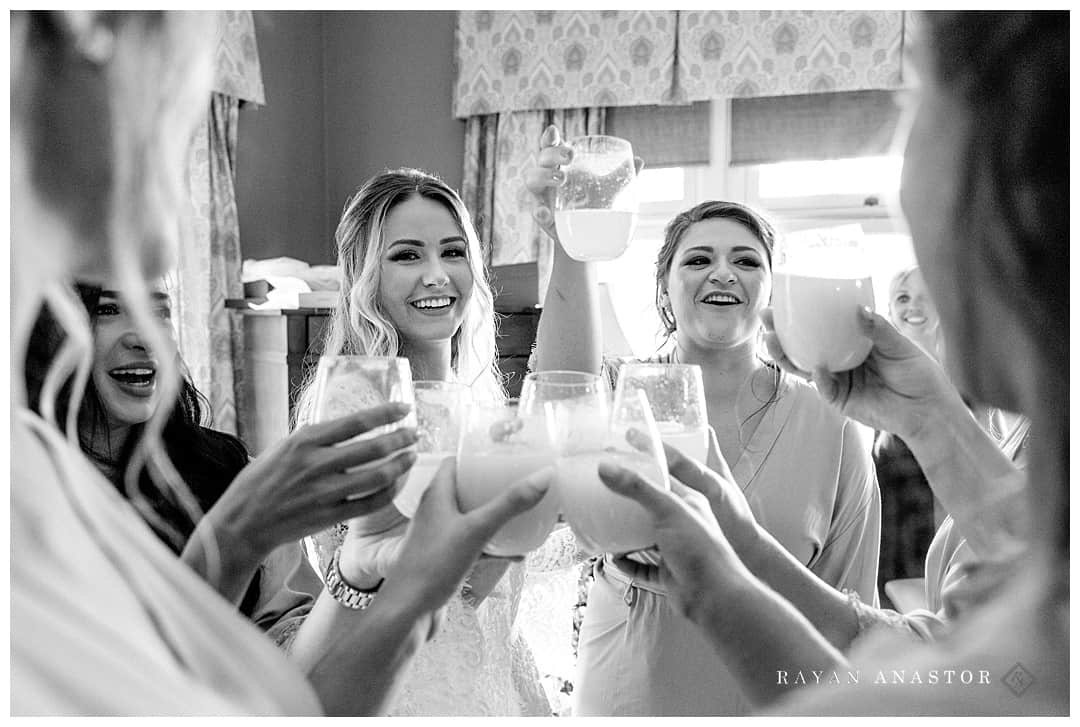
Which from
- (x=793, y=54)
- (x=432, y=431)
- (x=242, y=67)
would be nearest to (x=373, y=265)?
(x=432, y=431)

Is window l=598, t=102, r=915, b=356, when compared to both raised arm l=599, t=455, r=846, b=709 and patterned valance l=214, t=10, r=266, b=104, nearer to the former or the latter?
patterned valance l=214, t=10, r=266, b=104

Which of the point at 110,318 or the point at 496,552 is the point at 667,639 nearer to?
the point at 496,552

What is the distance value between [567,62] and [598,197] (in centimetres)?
322

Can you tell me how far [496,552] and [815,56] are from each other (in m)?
3.49

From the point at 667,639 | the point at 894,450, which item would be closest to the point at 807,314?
the point at 667,639

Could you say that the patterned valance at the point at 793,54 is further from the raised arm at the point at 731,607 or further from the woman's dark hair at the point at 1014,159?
the raised arm at the point at 731,607

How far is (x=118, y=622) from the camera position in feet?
2.02

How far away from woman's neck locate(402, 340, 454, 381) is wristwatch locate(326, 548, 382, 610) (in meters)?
0.67

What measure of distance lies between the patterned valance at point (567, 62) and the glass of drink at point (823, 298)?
3291 mm

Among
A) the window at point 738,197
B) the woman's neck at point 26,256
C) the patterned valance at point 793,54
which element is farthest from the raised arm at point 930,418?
the patterned valance at point 793,54

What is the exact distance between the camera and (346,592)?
99cm

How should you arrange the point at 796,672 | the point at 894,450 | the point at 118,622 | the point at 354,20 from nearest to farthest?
the point at 118,622, the point at 796,672, the point at 894,450, the point at 354,20

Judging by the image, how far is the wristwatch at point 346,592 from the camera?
3.22ft

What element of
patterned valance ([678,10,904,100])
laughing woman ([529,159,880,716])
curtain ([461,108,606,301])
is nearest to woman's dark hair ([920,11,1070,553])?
laughing woman ([529,159,880,716])
